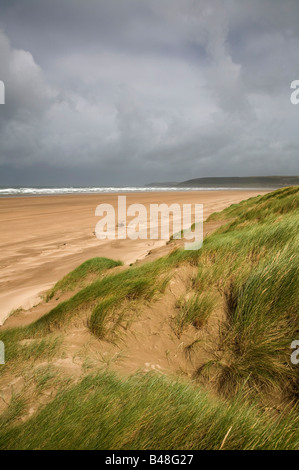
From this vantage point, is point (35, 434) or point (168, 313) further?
point (168, 313)

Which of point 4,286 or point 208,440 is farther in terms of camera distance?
point 4,286

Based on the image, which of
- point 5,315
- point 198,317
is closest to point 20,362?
point 198,317

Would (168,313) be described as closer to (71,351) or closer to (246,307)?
(246,307)

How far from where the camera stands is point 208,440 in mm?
1435

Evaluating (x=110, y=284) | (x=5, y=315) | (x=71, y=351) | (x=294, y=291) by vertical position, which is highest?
(x=294, y=291)

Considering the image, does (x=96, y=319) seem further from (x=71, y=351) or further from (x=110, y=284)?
(x=110, y=284)

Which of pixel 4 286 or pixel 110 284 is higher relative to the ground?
pixel 110 284

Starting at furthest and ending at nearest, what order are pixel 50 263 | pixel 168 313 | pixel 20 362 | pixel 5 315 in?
pixel 50 263 → pixel 5 315 → pixel 168 313 → pixel 20 362

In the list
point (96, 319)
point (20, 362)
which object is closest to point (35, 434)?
point (20, 362)

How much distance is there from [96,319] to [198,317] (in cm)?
116

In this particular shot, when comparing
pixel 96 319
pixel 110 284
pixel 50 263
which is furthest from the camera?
pixel 50 263

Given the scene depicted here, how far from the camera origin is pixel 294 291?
2.50m
